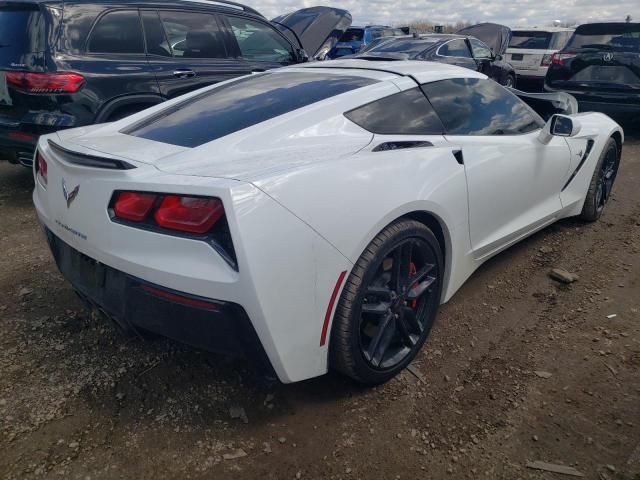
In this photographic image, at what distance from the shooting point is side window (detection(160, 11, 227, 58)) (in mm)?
5082

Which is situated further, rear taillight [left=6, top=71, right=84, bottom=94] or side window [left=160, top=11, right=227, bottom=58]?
side window [left=160, top=11, right=227, bottom=58]

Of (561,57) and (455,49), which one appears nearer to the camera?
(561,57)

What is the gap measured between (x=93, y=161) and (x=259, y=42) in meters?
4.57

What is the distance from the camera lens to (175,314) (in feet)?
5.92

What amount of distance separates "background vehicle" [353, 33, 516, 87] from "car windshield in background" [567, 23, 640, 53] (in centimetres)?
216

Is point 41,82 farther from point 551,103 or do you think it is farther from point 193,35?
point 551,103

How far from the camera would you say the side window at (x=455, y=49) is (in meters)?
9.44

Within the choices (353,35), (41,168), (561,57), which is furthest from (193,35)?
(353,35)

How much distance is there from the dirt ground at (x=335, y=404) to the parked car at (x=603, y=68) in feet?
16.3

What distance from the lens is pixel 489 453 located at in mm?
1950

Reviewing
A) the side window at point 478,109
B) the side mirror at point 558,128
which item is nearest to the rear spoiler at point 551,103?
the side window at point 478,109

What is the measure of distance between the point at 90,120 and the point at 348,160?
313 cm

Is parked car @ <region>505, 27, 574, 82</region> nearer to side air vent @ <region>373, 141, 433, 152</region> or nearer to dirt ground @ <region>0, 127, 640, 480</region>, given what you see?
dirt ground @ <region>0, 127, 640, 480</region>

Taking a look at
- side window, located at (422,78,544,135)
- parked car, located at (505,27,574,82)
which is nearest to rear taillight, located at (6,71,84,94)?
side window, located at (422,78,544,135)
